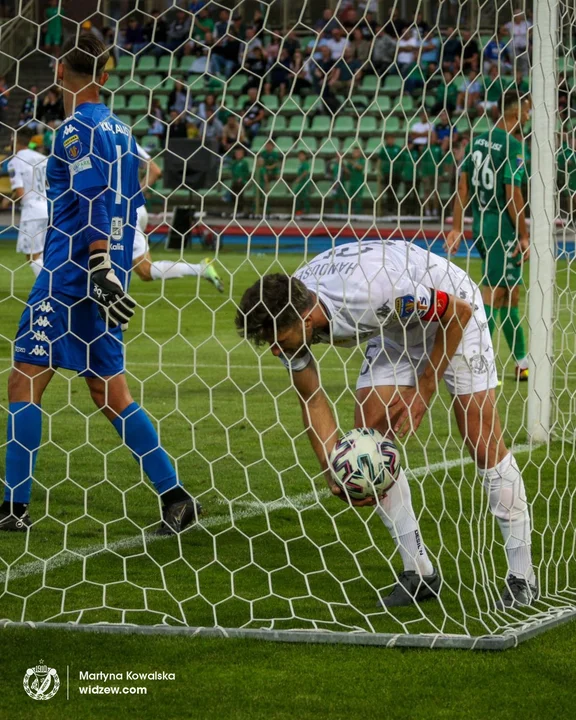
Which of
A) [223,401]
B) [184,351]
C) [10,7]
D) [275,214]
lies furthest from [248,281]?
[10,7]

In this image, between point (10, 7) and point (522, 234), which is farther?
point (10, 7)

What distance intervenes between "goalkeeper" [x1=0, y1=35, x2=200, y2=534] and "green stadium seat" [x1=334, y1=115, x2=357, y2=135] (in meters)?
21.6

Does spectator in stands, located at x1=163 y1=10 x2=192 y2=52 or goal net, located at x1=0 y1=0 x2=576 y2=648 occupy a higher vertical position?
spectator in stands, located at x1=163 y1=10 x2=192 y2=52

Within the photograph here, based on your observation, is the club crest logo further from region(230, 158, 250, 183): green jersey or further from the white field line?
region(230, 158, 250, 183): green jersey

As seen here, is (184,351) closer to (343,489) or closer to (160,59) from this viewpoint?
(343,489)

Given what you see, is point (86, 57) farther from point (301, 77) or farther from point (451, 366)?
point (301, 77)

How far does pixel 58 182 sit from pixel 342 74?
898 inches

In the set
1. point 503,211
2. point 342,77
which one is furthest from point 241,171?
point 503,211

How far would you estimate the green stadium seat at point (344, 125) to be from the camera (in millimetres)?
26266

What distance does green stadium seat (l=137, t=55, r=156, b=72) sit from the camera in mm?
26297

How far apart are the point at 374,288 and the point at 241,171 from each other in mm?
19451

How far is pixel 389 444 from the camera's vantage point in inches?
165

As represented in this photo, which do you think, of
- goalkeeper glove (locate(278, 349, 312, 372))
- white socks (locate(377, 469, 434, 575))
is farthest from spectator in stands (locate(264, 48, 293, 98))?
white socks (locate(377, 469, 434, 575))

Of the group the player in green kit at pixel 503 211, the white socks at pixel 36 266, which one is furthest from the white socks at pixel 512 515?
the player in green kit at pixel 503 211
